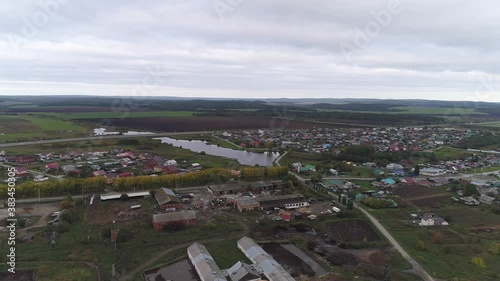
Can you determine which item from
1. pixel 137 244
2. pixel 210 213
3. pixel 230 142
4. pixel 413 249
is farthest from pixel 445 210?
pixel 230 142

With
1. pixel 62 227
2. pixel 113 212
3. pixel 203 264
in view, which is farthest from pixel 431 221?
pixel 62 227

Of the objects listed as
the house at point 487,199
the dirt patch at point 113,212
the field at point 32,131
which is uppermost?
the field at point 32,131

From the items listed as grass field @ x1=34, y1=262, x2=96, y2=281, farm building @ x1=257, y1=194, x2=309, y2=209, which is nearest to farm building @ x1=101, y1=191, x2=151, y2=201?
farm building @ x1=257, y1=194, x2=309, y2=209

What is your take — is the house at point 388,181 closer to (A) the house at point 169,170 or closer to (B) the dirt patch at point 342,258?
(B) the dirt patch at point 342,258

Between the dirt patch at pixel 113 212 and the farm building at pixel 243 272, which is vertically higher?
the farm building at pixel 243 272

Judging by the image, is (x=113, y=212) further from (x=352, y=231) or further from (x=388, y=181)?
(x=388, y=181)

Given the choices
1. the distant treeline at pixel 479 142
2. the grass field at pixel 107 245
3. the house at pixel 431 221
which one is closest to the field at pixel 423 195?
the house at pixel 431 221
